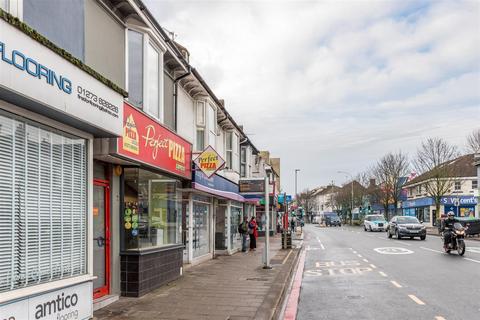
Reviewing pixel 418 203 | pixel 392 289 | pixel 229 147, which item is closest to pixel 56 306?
pixel 392 289

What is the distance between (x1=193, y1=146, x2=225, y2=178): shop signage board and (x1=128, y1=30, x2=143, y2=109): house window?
3.19 meters

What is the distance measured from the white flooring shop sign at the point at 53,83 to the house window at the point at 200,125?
350 inches

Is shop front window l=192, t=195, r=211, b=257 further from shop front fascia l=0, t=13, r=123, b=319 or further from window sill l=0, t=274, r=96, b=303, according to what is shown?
window sill l=0, t=274, r=96, b=303

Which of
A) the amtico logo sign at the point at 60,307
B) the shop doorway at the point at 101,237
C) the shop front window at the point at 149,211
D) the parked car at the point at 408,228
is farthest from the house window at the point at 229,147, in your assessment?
the amtico logo sign at the point at 60,307

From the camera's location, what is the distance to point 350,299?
32.8ft

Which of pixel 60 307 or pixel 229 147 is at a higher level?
pixel 229 147

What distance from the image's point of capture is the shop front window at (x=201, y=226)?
53.9ft

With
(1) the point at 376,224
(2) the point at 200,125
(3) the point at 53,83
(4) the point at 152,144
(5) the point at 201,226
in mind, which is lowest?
(1) the point at 376,224

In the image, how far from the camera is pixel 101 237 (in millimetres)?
8938

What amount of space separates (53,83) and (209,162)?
7.51 metres

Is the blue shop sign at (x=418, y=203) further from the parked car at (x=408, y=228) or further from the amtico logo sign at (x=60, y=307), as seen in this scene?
the amtico logo sign at (x=60, y=307)

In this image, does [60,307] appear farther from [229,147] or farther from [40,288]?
[229,147]

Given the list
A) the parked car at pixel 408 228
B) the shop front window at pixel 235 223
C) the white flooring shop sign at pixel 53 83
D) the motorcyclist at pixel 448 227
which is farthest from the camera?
the parked car at pixel 408 228

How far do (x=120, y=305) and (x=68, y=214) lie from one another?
8.91 ft
